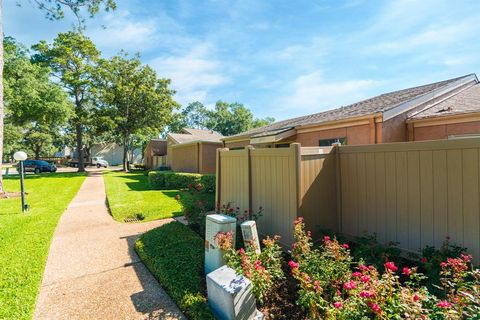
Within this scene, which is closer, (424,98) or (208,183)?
(424,98)

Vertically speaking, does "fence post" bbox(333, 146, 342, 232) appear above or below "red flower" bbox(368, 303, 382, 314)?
above

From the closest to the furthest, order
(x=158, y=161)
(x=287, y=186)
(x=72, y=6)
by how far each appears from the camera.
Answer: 1. (x=287, y=186)
2. (x=72, y=6)
3. (x=158, y=161)

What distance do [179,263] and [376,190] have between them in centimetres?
374

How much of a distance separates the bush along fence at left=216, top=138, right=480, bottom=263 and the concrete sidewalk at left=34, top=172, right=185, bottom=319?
2548 mm

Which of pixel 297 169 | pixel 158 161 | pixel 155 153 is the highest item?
pixel 155 153

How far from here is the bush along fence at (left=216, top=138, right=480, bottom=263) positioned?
3.37 metres

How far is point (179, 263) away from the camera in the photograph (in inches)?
177

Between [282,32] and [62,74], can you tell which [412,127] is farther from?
[62,74]

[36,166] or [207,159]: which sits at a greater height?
[207,159]

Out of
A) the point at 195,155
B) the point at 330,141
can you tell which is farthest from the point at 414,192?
the point at 195,155

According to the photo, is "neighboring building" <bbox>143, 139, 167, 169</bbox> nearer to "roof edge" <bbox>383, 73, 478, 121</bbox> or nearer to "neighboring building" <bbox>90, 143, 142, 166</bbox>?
"neighboring building" <bbox>90, 143, 142, 166</bbox>

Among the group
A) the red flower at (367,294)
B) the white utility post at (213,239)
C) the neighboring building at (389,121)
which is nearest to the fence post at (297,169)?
the white utility post at (213,239)

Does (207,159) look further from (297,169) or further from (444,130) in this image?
(297,169)

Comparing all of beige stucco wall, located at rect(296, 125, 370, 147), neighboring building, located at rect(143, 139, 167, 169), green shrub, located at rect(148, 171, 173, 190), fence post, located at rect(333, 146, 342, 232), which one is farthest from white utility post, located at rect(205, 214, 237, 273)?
neighboring building, located at rect(143, 139, 167, 169)
